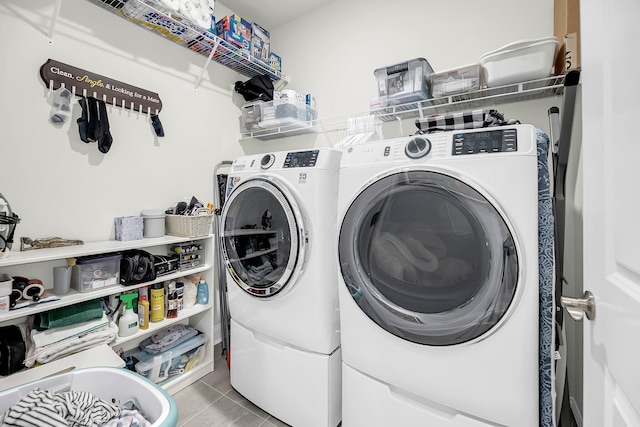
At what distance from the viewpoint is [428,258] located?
1025 mm

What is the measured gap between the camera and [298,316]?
133 cm

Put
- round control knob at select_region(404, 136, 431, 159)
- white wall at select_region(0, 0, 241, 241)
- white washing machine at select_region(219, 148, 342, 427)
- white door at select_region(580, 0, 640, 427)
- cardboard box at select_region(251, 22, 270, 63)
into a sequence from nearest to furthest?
white door at select_region(580, 0, 640, 427)
round control knob at select_region(404, 136, 431, 159)
white washing machine at select_region(219, 148, 342, 427)
white wall at select_region(0, 0, 241, 241)
cardboard box at select_region(251, 22, 270, 63)

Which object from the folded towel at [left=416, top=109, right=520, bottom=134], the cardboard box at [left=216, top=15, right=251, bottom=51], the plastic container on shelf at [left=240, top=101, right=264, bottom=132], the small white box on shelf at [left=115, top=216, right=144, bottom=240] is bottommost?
the small white box on shelf at [left=115, top=216, right=144, bottom=240]

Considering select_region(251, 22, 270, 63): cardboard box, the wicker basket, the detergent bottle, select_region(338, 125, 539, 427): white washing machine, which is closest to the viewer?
select_region(338, 125, 539, 427): white washing machine

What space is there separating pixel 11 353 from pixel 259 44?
97.3 inches

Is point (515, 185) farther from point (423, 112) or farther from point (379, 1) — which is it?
point (379, 1)

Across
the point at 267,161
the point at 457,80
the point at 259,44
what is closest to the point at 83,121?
the point at 267,161

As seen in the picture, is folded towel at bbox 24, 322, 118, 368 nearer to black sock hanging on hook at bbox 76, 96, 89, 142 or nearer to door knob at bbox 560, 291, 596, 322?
black sock hanging on hook at bbox 76, 96, 89, 142

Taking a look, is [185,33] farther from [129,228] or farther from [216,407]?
[216,407]

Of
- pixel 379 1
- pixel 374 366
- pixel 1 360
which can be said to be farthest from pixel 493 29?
pixel 1 360

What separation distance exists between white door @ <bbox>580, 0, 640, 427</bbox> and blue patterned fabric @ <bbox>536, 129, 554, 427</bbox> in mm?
303

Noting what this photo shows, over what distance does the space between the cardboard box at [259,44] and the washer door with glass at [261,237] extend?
1.48 meters

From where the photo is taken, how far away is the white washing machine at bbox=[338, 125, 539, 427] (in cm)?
86

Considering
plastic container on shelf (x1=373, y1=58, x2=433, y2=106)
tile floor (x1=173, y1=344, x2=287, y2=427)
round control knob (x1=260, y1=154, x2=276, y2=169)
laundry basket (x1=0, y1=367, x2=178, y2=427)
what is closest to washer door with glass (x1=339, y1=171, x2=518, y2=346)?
round control knob (x1=260, y1=154, x2=276, y2=169)
